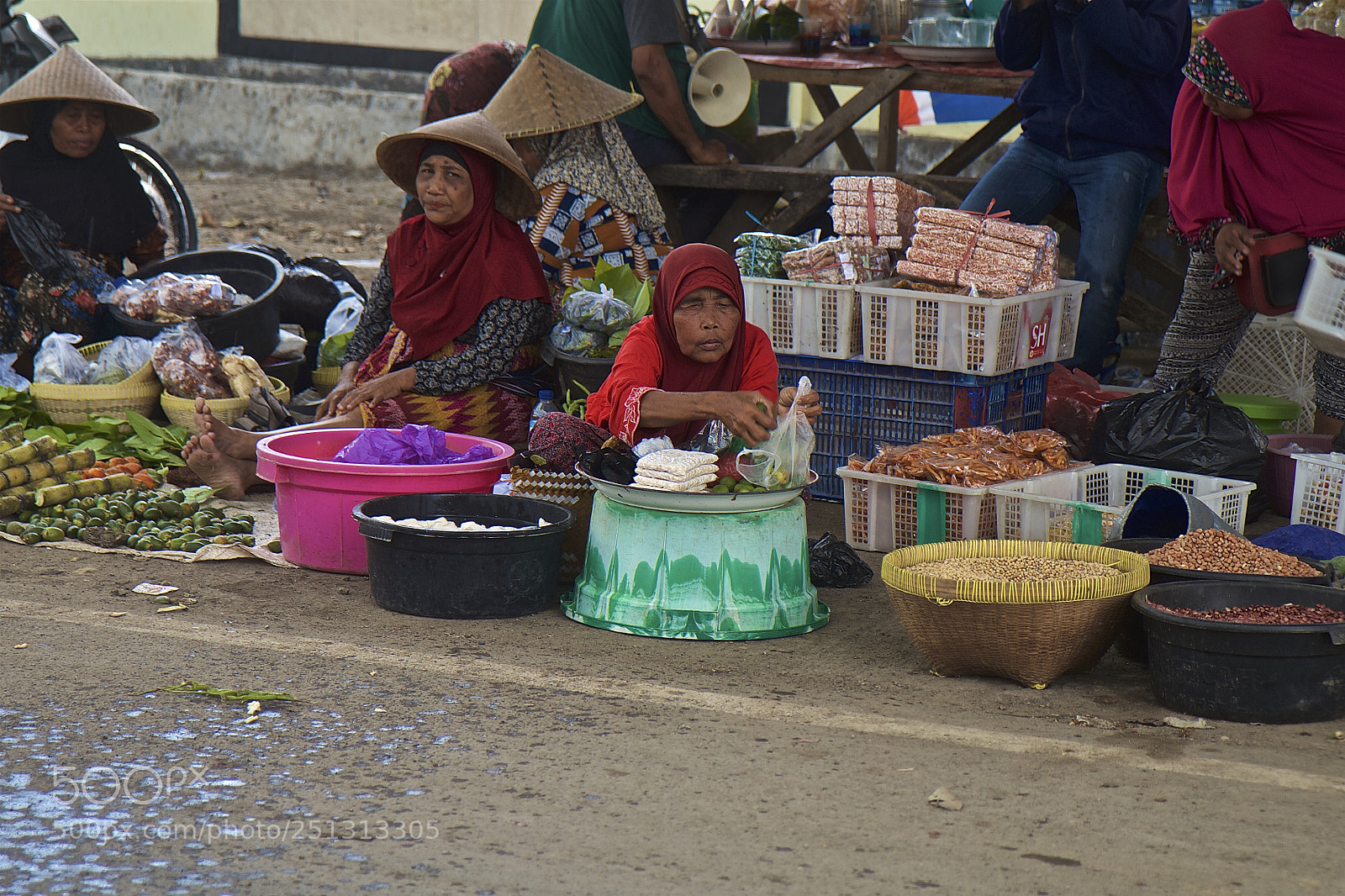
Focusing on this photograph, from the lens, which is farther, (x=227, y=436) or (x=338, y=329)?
(x=338, y=329)

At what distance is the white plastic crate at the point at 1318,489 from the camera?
416 centimetres

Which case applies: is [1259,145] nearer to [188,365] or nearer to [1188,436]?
[1188,436]

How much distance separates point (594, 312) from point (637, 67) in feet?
5.58

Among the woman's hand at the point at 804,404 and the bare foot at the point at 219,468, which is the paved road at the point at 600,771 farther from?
the bare foot at the point at 219,468

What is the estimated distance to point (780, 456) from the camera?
3605 millimetres

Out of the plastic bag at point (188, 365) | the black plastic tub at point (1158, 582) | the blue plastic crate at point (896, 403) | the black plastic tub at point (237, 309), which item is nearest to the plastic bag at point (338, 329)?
the black plastic tub at point (237, 309)

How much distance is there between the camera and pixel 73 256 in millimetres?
5875

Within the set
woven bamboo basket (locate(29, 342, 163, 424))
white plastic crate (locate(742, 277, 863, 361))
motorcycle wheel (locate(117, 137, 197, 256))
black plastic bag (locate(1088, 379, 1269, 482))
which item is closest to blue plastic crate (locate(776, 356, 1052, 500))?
white plastic crate (locate(742, 277, 863, 361))

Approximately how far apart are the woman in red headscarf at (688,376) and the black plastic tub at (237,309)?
2.23 metres

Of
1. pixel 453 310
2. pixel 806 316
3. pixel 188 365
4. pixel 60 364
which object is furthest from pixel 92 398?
pixel 806 316

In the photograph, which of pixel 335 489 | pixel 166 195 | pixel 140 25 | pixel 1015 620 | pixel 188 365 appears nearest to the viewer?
pixel 1015 620

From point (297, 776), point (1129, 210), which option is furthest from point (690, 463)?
point (1129, 210)

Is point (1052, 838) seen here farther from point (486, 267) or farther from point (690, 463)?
point (486, 267)

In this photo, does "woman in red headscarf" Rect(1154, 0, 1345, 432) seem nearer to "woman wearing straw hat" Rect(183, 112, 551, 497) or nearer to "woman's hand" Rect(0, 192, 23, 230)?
"woman wearing straw hat" Rect(183, 112, 551, 497)
